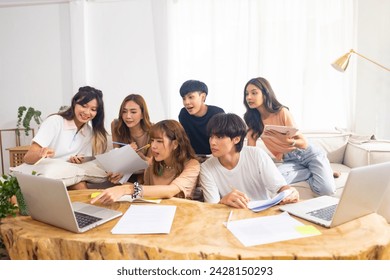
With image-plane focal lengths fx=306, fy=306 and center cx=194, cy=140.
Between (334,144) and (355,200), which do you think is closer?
(355,200)

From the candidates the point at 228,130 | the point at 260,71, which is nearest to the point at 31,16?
the point at 260,71

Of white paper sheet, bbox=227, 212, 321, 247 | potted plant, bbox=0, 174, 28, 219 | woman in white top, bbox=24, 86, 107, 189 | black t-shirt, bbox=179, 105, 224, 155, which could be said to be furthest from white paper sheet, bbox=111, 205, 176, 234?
black t-shirt, bbox=179, 105, 224, 155

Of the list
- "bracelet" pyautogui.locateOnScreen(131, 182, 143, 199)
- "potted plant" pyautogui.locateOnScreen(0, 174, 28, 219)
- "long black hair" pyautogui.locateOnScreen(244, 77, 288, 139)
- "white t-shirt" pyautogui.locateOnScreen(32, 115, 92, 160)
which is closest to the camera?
"potted plant" pyautogui.locateOnScreen(0, 174, 28, 219)

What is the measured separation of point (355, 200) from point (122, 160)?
2.88ft

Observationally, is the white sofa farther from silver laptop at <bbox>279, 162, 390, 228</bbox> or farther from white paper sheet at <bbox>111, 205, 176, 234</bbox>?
white paper sheet at <bbox>111, 205, 176, 234</bbox>

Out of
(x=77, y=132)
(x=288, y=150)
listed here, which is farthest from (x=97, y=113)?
(x=288, y=150)

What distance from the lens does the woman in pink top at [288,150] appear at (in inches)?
65.6

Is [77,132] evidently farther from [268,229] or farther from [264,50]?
[264,50]

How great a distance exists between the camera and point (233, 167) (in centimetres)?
125

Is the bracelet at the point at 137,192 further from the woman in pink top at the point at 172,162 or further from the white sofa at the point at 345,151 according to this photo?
the white sofa at the point at 345,151

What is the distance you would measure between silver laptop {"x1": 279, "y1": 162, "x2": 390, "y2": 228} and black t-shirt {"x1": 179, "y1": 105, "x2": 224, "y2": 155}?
93 cm

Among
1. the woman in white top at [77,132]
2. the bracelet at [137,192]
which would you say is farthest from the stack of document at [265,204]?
the woman in white top at [77,132]

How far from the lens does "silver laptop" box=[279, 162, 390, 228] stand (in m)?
0.75

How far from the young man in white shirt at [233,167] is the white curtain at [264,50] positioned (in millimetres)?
1551
